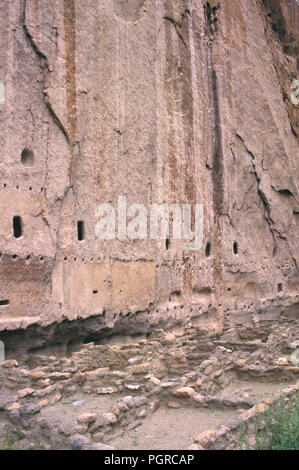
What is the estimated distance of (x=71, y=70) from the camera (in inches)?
331

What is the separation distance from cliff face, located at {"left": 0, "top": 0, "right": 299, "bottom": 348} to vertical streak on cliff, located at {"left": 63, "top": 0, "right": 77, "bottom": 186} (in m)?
0.02

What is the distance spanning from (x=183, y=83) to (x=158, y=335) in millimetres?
5441

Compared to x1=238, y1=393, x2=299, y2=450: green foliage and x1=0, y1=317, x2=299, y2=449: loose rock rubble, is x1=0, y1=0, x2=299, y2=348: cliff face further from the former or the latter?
x1=238, y1=393, x2=299, y2=450: green foliage

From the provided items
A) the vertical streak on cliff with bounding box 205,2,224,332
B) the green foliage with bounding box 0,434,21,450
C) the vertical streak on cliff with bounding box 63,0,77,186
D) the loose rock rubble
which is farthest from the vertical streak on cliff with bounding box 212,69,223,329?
the green foliage with bounding box 0,434,21,450

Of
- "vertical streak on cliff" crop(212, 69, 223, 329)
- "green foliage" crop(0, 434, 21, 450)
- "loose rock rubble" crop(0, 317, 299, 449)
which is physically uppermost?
"vertical streak on cliff" crop(212, 69, 223, 329)

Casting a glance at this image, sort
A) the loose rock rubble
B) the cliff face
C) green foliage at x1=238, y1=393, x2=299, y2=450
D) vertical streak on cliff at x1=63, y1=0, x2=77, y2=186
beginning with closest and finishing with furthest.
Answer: green foliage at x1=238, y1=393, x2=299, y2=450
the loose rock rubble
the cliff face
vertical streak on cliff at x1=63, y1=0, x2=77, y2=186

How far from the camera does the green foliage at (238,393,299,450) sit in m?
4.12

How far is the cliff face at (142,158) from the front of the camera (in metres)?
7.67

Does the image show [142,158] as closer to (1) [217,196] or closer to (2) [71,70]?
(2) [71,70]

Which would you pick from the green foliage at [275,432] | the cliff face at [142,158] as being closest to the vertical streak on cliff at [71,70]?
the cliff face at [142,158]

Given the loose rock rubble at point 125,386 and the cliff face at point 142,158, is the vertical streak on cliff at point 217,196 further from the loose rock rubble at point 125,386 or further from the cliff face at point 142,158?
the loose rock rubble at point 125,386

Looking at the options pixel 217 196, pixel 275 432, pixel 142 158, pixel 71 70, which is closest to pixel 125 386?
pixel 275 432

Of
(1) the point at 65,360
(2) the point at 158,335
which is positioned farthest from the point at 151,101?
(1) the point at 65,360

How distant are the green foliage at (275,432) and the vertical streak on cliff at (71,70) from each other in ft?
16.4
